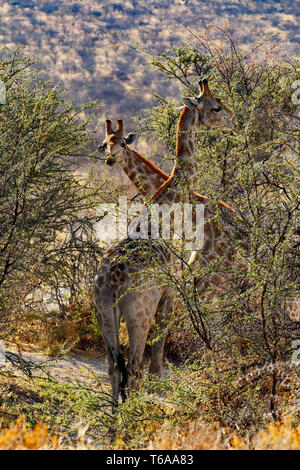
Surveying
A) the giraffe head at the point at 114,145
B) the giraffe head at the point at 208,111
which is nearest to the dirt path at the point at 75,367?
the giraffe head at the point at 114,145

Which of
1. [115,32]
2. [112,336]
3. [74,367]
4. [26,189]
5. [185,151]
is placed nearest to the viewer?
[112,336]

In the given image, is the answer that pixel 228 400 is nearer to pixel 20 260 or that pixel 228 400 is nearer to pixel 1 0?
pixel 20 260

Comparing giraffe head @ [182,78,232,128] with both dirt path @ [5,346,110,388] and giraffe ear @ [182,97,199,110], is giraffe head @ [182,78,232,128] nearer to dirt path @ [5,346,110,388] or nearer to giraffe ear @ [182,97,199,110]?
giraffe ear @ [182,97,199,110]

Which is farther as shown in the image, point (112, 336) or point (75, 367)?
point (75, 367)

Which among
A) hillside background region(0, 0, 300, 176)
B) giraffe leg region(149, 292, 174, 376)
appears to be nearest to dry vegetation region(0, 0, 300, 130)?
hillside background region(0, 0, 300, 176)

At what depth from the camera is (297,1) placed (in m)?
53.4

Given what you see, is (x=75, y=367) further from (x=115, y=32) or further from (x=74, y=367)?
(x=115, y=32)

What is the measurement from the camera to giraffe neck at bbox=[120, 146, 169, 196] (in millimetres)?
8219

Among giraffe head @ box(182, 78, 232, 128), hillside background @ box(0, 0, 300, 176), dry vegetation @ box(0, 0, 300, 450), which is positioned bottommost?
dry vegetation @ box(0, 0, 300, 450)

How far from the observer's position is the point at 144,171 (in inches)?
329

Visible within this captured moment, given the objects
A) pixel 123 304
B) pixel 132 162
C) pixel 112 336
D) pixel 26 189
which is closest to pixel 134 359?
pixel 112 336

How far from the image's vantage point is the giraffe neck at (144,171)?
8.22 m

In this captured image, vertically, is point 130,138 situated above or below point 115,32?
below
